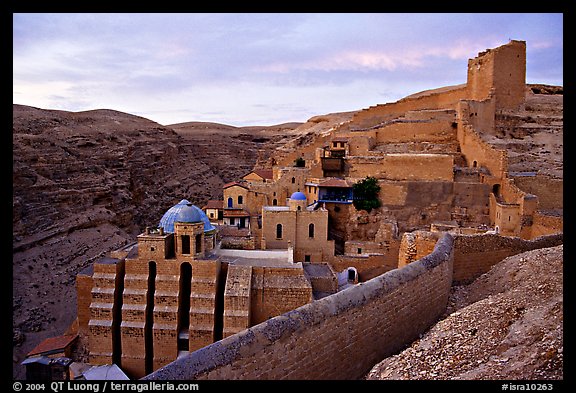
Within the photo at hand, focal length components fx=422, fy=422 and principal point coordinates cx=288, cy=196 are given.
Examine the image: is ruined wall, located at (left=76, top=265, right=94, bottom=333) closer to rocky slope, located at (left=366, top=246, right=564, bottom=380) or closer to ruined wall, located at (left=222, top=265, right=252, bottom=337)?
ruined wall, located at (left=222, top=265, right=252, bottom=337)

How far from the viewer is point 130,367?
513 inches

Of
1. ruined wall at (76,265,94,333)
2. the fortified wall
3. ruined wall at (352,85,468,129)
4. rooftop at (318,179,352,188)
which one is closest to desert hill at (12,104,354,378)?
ruined wall at (76,265,94,333)

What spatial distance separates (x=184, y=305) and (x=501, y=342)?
11.2m

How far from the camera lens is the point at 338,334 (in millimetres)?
4840

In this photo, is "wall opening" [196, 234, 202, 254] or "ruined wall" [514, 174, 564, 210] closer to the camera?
"wall opening" [196, 234, 202, 254]

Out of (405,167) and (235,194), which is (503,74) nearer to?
(405,167)

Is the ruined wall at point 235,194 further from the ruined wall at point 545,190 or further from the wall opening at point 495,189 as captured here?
the ruined wall at point 545,190

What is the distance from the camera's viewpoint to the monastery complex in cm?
1295

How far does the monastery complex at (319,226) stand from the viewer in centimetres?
1295

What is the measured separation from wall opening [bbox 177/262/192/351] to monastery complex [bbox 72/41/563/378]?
4 centimetres

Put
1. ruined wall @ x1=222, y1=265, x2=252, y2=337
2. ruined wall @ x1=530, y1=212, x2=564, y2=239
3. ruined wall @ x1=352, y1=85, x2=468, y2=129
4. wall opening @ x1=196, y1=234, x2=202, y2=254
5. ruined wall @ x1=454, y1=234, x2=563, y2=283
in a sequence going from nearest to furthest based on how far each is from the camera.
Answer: ruined wall @ x1=454, y1=234, x2=563, y2=283 → ruined wall @ x1=222, y1=265, x2=252, y2=337 → ruined wall @ x1=530, y1=212, x2=564, y2=239 → wall opening @ x1=196, y1=234, x2=202, y2=254 → ruined wall @ x1=352, y1=85, x2=468, y2=129
